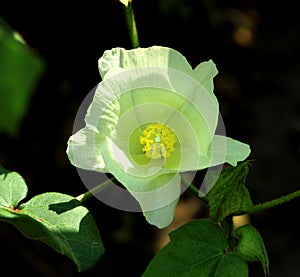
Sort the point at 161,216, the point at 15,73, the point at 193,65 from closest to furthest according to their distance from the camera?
the point at 15,73, the point at 161,216, the point at 193,65

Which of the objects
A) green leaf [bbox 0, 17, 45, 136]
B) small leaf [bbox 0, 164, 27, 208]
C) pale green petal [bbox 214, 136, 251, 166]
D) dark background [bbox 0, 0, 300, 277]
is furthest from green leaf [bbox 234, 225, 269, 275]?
dark background [bbox 0, 0, 300, 277]

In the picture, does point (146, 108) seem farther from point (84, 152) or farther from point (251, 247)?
point (251, 247)

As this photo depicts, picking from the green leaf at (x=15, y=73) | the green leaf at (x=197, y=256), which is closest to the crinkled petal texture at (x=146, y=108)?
the green leaf at (x=197, y=256)

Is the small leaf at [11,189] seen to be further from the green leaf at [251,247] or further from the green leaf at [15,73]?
the green leaf at [15,73]

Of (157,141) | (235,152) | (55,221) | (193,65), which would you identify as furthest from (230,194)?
(193,65)

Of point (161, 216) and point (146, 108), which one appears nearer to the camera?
point (161, 216)

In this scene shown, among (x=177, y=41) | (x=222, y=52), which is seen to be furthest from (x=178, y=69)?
(x=222, y=52)

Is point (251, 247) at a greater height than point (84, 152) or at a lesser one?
lesser
